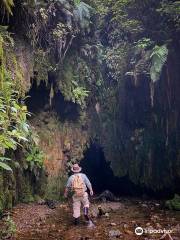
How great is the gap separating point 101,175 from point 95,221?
451 cm

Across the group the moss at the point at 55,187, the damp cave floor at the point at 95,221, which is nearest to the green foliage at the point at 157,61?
the damp cave floor at the point at 95,221

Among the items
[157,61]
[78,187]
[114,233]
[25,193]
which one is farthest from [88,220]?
[157,61]

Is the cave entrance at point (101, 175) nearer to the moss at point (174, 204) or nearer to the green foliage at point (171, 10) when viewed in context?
the moss at point (174, 204)

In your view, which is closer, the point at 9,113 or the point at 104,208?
the point at 9,113

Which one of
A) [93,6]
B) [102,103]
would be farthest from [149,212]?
[93,6]

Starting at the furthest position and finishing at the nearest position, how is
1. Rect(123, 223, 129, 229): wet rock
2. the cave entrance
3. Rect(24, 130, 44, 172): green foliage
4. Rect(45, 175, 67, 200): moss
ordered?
the cave entrance
Rect(45, 175, 67, 200): moss
Rect(24, 130, 44, 172): green foliage
Rect(123, 223, 129, 229): wet rock

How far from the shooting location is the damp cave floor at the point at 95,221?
7.12 metres

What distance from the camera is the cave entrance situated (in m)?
12.2

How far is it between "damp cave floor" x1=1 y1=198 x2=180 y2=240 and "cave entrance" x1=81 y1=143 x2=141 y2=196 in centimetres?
224

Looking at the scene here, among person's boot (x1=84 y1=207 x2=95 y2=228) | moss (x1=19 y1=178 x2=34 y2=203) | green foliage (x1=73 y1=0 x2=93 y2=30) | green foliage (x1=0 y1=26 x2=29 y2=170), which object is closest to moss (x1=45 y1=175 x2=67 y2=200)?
moss (x1=19 y1=178 x2=34 y2=203)

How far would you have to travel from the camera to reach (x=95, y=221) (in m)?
8.27

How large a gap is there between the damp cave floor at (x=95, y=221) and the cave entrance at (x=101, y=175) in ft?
7.36

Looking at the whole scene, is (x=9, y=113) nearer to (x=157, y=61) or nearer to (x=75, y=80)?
(x=157, y=61)

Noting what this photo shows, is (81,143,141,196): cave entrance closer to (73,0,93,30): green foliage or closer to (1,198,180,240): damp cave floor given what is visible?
(1,198,180,240): damp cave floor
